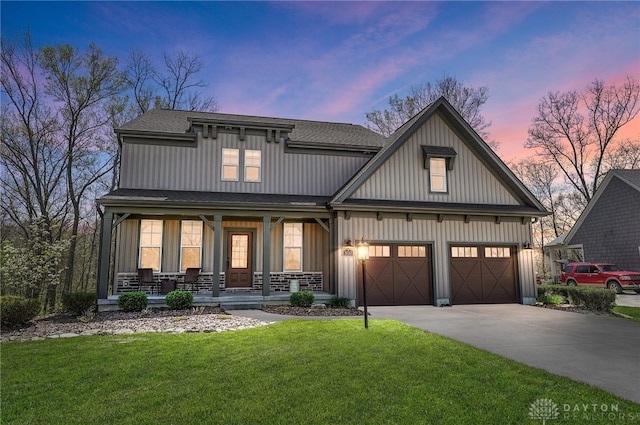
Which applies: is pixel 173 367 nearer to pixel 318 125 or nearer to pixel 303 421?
pixel 303 421

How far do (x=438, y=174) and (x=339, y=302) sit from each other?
21.3 feet

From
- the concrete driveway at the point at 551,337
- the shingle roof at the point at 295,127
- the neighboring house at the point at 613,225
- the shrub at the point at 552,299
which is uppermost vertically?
the shingle roof at the point at 295,127

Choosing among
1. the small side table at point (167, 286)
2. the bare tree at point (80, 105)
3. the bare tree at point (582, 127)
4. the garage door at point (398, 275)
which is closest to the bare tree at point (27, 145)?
the bare tree at point (80, 105)

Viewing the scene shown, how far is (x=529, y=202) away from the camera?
570 inches

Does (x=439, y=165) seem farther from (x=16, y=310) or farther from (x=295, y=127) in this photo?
(x=16, y=310)

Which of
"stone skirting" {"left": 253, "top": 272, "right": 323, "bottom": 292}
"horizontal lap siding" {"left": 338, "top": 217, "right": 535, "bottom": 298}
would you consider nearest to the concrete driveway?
"horizontal lap siding" {"left": 338, "top": 217, "right": 535, "bottom": 298}

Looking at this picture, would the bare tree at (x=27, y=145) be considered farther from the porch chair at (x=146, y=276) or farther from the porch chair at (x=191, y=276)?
the porch chair at (x=191, y=276)

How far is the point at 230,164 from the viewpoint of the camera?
1430 cm

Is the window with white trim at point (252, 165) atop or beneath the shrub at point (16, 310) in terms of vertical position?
atop

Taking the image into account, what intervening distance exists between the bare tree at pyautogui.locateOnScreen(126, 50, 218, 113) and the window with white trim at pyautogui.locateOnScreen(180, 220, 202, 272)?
14.1 metres

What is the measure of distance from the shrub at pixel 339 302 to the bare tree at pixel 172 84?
61.1 ft

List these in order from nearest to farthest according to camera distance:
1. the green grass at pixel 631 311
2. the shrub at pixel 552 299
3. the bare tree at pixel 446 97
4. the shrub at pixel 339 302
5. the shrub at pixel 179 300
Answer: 1. the shrub at pixel 179 300
2. the green grass at pixel 631 311
3. the shrub at pixel 339 302
4. the shrub at pixel 552 299
5. the bare tree at pixel 446 97

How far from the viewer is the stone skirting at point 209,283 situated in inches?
509

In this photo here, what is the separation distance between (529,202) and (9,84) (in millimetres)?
25962
